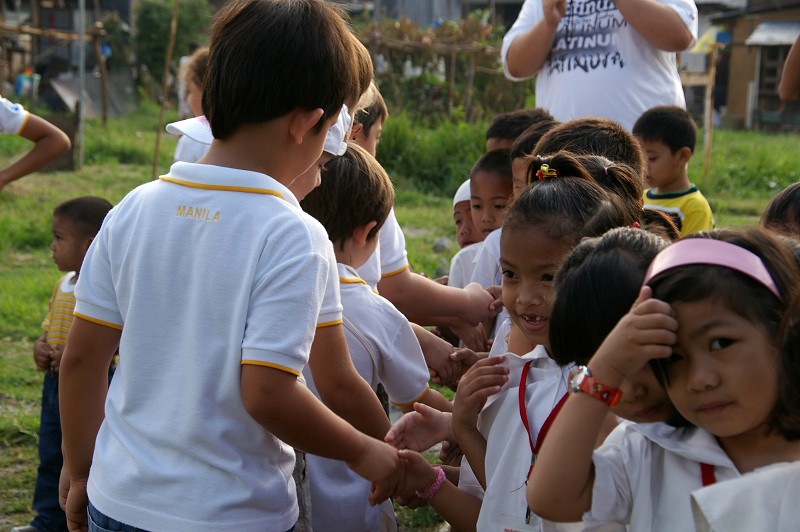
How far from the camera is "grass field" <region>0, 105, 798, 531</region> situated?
180 inches

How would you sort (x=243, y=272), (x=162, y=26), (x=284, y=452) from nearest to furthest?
1. (x=243, y=272)
2. (x=284, y=452)
3. (x=162, y=26)

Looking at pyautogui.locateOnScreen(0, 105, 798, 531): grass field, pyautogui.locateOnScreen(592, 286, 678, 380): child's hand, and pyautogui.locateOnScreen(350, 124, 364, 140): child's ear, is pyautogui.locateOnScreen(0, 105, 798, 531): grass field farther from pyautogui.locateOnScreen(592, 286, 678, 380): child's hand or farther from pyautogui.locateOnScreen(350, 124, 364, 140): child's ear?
pyautogui.locateOnScreen(592, 286, 678, 380): child's hand

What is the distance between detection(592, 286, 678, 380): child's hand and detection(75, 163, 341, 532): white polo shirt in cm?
63

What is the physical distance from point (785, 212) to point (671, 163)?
2.02 metres

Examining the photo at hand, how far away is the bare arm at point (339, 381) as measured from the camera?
2262 mm

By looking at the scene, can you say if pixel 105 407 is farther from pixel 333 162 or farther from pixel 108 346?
pixel 333 162

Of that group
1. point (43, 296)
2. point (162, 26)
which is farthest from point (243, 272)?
point (162, 26)

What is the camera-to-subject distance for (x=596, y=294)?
1804mm

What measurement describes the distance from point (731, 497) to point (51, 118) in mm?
13017

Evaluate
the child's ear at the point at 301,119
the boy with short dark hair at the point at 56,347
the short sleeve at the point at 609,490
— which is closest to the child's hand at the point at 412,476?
the short sleeve at the point at 609,490

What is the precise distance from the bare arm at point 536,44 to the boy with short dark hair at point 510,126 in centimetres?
20

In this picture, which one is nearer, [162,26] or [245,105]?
[245,105]

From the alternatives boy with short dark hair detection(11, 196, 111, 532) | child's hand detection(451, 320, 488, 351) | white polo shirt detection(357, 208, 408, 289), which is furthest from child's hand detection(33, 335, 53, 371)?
child's hand detection(451, 320, 488, 351)

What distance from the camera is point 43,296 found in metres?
7.17
